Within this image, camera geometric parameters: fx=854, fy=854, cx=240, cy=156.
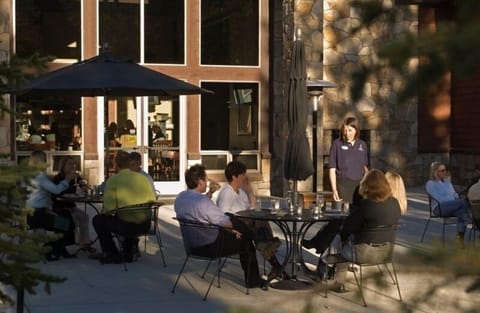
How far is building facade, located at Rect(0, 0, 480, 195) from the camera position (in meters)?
16.2

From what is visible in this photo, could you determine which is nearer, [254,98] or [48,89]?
[48,89]

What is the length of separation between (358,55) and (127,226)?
10.2 meters

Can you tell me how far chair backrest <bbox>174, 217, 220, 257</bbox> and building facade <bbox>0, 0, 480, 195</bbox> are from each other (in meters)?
8.58

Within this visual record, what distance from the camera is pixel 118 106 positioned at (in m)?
16.7

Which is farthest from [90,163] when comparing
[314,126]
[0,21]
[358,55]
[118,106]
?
[358,55]

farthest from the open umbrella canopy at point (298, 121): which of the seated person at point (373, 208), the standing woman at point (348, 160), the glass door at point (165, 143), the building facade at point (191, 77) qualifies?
the glass door at point (165, 143)

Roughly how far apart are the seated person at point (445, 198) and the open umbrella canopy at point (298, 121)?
1625 mm

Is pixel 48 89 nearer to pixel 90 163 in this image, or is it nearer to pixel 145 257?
pixel 145 257

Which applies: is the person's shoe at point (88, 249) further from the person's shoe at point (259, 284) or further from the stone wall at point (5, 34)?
the stone wall at point (5, 34)

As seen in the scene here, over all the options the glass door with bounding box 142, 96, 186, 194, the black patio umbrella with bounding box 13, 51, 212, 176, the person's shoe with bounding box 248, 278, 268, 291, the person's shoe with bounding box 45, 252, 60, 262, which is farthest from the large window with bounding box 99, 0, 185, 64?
the person's shoe with bounding box 248, 278, 268, 291

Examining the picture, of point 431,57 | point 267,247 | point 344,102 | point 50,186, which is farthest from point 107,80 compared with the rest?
point 431,57

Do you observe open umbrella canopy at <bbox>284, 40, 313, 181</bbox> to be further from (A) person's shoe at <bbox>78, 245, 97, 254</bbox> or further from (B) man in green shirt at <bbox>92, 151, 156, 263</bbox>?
(A) person's shoe at <bbox>78, 245, 97, 254</bbox>

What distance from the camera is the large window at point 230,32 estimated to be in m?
17.2

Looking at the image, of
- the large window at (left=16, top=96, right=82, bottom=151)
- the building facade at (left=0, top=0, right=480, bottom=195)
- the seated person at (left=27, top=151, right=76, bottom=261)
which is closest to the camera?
the seated person at (left=27, top=151, right=76, bottom=261)
